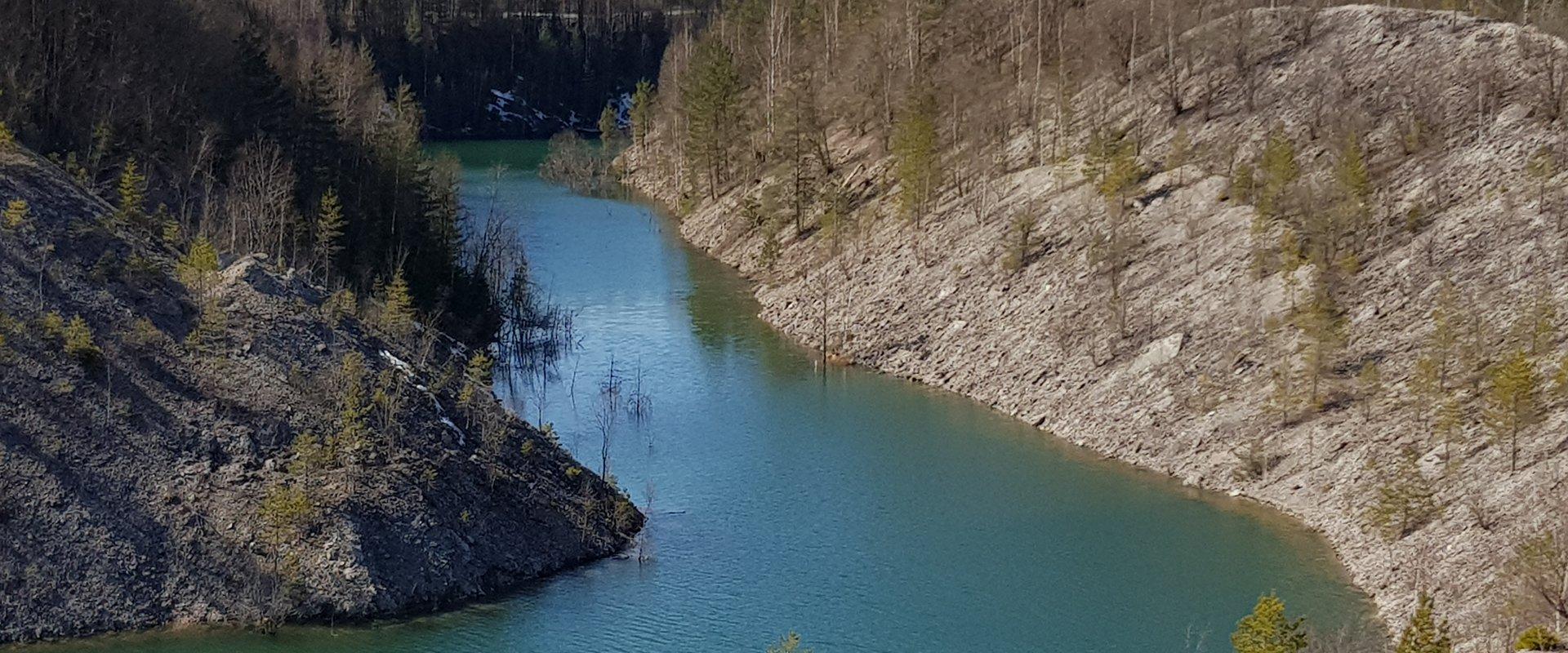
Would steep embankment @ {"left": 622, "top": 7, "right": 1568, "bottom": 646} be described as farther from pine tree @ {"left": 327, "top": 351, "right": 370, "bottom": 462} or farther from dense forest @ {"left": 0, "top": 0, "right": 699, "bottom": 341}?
pine tree @ {"left": 327, "top": 351, "right": 370, "bottom": 462}

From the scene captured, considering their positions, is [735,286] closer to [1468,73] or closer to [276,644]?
[1468,73]

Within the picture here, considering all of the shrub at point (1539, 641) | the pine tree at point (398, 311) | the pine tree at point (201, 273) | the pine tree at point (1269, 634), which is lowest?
the shrub at point (1539, 641)

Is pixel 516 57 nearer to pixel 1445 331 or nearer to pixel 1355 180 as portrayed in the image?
pixel 1355 180

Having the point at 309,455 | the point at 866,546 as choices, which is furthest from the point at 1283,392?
the point at 309,455

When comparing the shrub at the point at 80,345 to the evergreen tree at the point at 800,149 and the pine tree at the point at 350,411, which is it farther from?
the evergreen tree at the point at 800,149

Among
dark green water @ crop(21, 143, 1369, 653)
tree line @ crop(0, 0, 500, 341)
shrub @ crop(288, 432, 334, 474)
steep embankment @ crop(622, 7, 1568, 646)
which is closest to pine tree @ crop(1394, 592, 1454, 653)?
steep embankment @ crop(622, 7, 1568, 646)

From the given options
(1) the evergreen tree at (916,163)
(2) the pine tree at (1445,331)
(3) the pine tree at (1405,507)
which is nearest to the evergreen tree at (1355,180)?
(2) the pine tree at (1445,331)
